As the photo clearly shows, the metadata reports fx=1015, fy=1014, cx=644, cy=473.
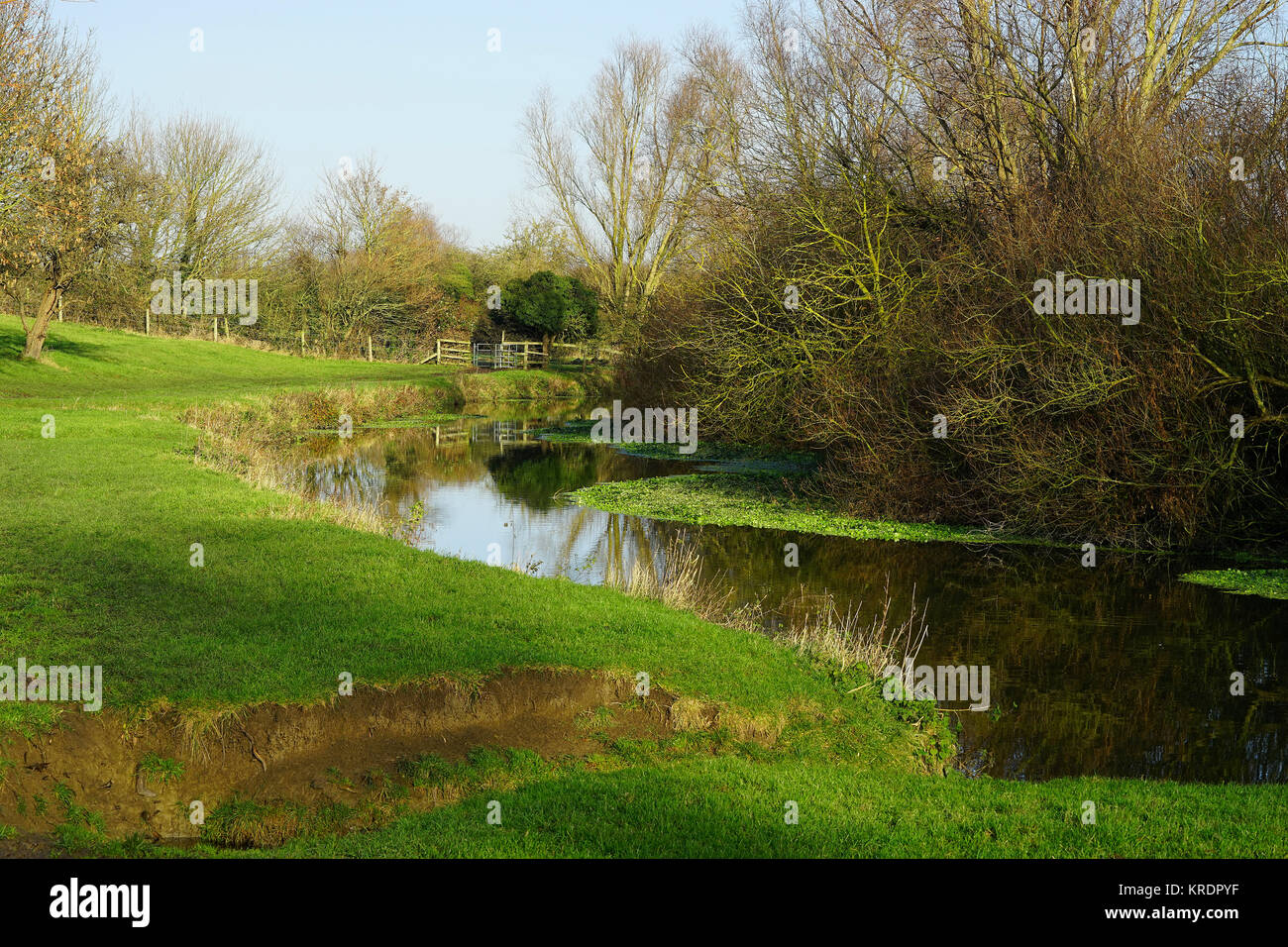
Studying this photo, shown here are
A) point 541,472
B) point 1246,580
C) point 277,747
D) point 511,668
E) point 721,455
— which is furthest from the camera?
point 721,455

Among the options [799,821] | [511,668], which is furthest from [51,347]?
[799,821]

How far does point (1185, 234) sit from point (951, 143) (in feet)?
20.0

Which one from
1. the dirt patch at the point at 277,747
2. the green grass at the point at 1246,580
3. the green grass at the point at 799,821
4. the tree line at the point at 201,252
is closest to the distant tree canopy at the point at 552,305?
the tree line at the point at 201,252

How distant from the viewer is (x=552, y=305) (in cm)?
5300

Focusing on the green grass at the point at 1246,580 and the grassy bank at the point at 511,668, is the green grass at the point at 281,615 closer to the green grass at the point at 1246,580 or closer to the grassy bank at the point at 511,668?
the grassy bank at the point at 511,668

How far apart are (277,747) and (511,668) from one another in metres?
1.92

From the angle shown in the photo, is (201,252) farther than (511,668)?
Yes

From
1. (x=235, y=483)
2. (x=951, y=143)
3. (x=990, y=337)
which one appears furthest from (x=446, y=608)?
(x=951, y=143)

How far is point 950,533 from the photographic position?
17.8 metres

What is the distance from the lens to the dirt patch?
6.40 m

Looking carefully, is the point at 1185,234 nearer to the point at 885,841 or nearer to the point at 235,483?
the point at 885,841

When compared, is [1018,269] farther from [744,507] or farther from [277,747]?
[277,747]

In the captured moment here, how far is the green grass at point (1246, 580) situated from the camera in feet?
45.0

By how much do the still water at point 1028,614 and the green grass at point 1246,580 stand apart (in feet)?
0.84
